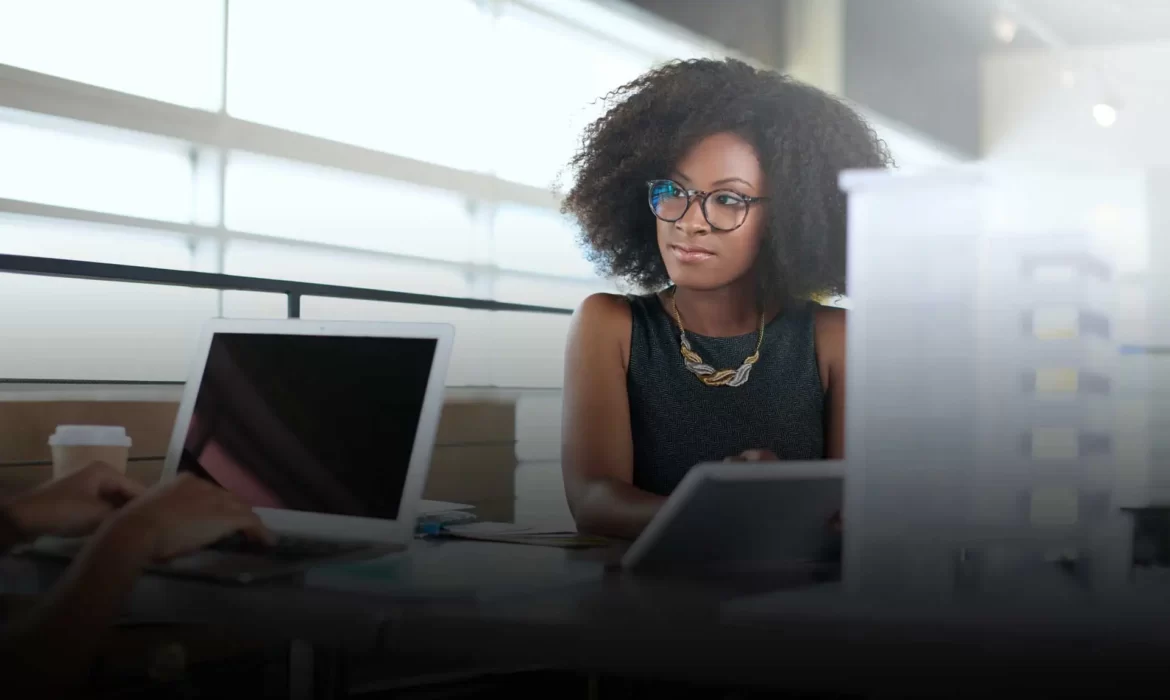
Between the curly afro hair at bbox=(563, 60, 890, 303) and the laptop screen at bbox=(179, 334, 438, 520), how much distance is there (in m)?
0.56

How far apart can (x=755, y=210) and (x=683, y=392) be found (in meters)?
0.22

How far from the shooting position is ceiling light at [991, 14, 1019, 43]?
4.73ft

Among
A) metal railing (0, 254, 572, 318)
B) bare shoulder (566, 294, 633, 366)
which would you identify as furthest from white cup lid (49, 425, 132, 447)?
bare shoulder (566, 294, 633, 366)

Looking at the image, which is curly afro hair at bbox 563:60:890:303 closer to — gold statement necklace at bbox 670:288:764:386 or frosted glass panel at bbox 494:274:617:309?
gold statement necklace at bbox 670:288:764:386

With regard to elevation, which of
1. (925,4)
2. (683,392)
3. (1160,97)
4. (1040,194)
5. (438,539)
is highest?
(925,4)

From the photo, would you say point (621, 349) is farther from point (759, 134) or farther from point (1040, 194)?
point (1040, 194)

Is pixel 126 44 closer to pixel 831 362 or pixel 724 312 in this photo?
pixel 724 312

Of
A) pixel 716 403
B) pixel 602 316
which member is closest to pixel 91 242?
pixel 602 316

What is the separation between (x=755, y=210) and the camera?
3.91ft

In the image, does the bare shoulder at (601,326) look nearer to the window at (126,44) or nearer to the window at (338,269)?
the window at (338,269)

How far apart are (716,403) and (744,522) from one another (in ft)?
1.99

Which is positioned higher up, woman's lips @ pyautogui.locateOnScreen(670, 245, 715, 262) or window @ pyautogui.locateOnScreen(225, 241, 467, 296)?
window @ pyautogui.locateOnScreen(225, 241, 467, 296)

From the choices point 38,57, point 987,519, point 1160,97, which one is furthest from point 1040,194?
point 38,57

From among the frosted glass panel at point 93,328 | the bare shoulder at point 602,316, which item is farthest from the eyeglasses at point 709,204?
the frosted glass panel at point 93,328
